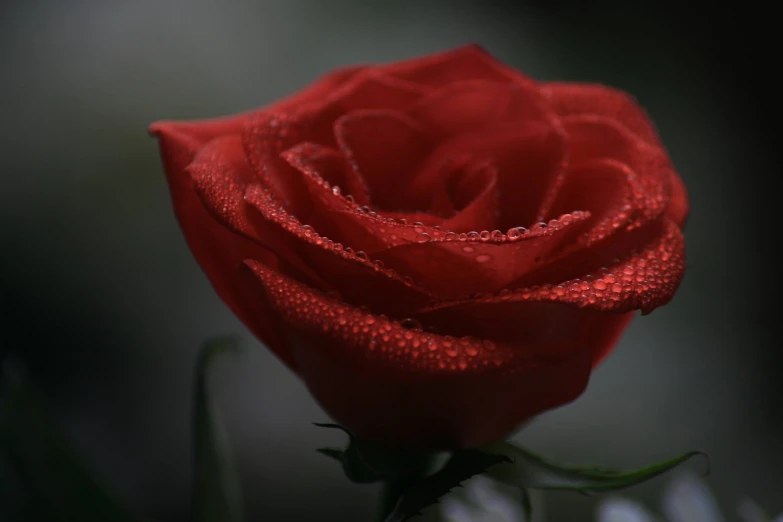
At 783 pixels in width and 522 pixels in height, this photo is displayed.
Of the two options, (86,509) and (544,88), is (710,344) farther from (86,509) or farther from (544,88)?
(86,509)

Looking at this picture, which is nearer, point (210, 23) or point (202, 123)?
point (202, 123)

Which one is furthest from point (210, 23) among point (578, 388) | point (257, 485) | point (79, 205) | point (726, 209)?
point (578, 388)

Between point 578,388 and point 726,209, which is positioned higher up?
point 578,388

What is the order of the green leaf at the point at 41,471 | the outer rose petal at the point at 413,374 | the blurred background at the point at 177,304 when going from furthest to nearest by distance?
the blurred background at the point at 177,304 → the green leaf at the point at 41,471 → the outer rose petal at the point at 413,374

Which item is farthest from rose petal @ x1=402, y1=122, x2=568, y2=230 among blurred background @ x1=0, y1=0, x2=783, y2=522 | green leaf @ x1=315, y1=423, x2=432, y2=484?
blurred background @ x1=0, y1=0, x2=783, y2=522

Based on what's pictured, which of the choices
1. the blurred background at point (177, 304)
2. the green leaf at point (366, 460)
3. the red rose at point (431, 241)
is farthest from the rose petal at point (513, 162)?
the blurred background at point (177, 304)

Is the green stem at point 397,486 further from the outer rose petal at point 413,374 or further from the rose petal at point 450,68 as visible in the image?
the rose petal at point 450,68

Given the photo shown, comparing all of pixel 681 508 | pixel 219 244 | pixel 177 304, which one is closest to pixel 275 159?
pixel 219 244

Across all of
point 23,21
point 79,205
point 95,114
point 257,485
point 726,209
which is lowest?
point 257,485
